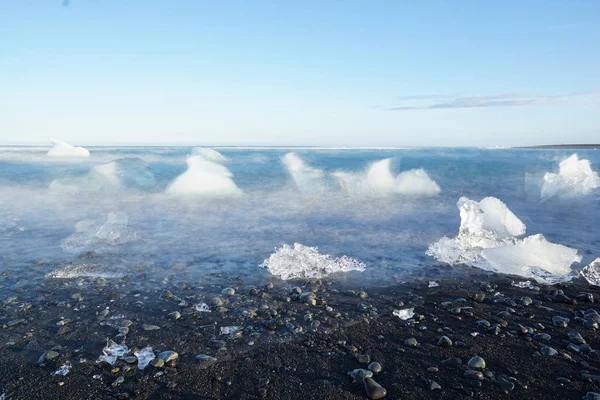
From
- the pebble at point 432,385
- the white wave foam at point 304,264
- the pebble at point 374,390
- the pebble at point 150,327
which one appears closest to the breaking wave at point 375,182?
the white wave foam at point 304,264

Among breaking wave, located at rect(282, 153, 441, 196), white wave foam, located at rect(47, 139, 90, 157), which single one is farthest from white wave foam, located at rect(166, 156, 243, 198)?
white wave foam, located at rect(47, 139, 90, 157)

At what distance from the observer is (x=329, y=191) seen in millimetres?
16406

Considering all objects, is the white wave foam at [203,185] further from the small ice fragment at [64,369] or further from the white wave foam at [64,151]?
the white wave foam at [64,151]

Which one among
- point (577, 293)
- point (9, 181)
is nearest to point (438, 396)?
point (577, 293)

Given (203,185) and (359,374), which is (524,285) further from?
(203,185)

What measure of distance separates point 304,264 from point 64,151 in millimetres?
29575

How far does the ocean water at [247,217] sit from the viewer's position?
Result: 22.0 ft

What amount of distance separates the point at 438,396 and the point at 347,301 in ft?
6.68

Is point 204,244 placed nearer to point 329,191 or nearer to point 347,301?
point 347,301

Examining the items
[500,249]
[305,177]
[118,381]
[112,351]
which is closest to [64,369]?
[112,351]

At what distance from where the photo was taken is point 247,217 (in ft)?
36.0

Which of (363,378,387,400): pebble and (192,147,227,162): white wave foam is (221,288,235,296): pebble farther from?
(192,147,227,162): white wave foam

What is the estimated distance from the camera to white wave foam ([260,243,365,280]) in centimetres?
600

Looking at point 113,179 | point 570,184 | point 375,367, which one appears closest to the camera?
point 375,367
